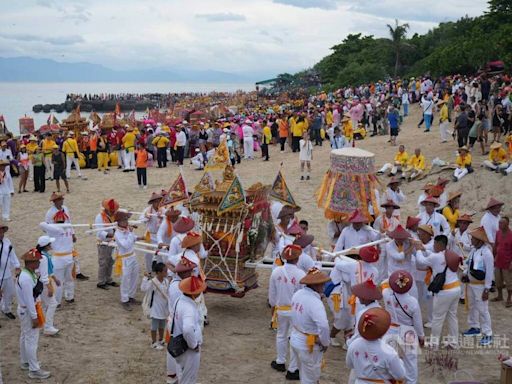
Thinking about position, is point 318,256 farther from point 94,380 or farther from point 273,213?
point 94,380

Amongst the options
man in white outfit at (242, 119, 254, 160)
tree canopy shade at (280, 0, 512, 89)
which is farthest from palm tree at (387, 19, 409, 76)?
man in white outfit at (242, 119, 254, 160)

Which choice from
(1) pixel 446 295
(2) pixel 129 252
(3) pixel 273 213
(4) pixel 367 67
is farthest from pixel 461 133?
(4) pixel 367 67

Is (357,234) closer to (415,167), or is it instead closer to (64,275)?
(64,275)

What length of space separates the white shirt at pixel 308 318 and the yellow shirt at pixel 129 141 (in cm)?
1517

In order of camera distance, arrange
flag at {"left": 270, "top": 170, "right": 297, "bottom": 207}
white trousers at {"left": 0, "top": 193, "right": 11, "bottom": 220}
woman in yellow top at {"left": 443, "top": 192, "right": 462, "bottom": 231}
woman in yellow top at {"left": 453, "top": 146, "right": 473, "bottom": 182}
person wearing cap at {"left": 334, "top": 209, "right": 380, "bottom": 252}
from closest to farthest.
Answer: person wearing cap at {"left": 334, "top": 209, "right": 380, "bottom": 252}
flag at {"left": 270, "top": 170, "right": 297, "bottom": 207}
woman in yellow top at {"left": 443, "top": 192, "right": 462, "bottom": 231}
white trousers at {"left": 0, "top": 193, "right": 11, "bottom": 220}
woman in yellow top at {"left": 453, "top": 146, "right": 473, "bottom": 182}

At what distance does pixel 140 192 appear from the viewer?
17688 mm

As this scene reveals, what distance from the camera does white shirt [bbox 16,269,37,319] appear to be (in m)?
6.84

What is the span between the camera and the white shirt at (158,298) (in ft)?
25.1

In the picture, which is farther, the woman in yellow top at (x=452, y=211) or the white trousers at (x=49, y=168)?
the white trousers at (x=49, y=168)

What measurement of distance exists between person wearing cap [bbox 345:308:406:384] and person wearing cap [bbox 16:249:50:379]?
4.02 meters

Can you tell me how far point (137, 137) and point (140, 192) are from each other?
4.51 metres

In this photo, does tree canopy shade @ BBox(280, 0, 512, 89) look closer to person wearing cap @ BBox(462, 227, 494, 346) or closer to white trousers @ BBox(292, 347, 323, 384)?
person wearing cap @ BBox(462, 227, 494, 346)

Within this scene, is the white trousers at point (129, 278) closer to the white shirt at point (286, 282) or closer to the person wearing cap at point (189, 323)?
the white shirt at point (286, 282)

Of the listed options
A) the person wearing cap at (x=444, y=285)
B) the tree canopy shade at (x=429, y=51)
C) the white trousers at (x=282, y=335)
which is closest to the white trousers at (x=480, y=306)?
the person wearing cap at (x=444, y=285)
